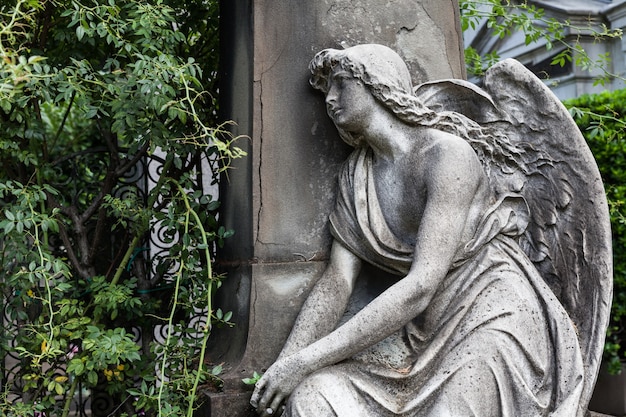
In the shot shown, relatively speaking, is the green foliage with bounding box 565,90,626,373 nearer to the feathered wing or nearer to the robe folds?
the feathered wing

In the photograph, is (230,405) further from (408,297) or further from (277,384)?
(408,297)

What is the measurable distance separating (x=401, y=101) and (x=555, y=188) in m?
0.77

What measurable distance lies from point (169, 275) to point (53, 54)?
50.2 inches

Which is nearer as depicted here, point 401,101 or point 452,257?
point 452,257

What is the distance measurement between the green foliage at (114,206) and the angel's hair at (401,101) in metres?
0.51

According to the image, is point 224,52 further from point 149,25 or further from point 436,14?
point 436,14

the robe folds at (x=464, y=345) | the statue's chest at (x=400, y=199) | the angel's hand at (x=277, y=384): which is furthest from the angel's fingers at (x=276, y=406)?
the statue's chest at (x=400, y=199)

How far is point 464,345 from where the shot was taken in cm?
274

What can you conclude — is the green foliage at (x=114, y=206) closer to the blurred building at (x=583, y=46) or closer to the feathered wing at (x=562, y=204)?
the feathered wing at (x=562, y=204)

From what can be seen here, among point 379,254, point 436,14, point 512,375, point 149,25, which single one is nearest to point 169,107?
point 149,25

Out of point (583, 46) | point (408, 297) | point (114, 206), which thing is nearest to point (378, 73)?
point (408, 297)

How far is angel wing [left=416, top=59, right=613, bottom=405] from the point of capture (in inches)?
120

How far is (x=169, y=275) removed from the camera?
4035 mm

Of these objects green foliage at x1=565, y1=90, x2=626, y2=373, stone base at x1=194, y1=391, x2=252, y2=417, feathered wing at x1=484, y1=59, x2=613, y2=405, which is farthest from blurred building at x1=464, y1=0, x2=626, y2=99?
stone base at x1=194, y1=391, x2=252, y2=417
